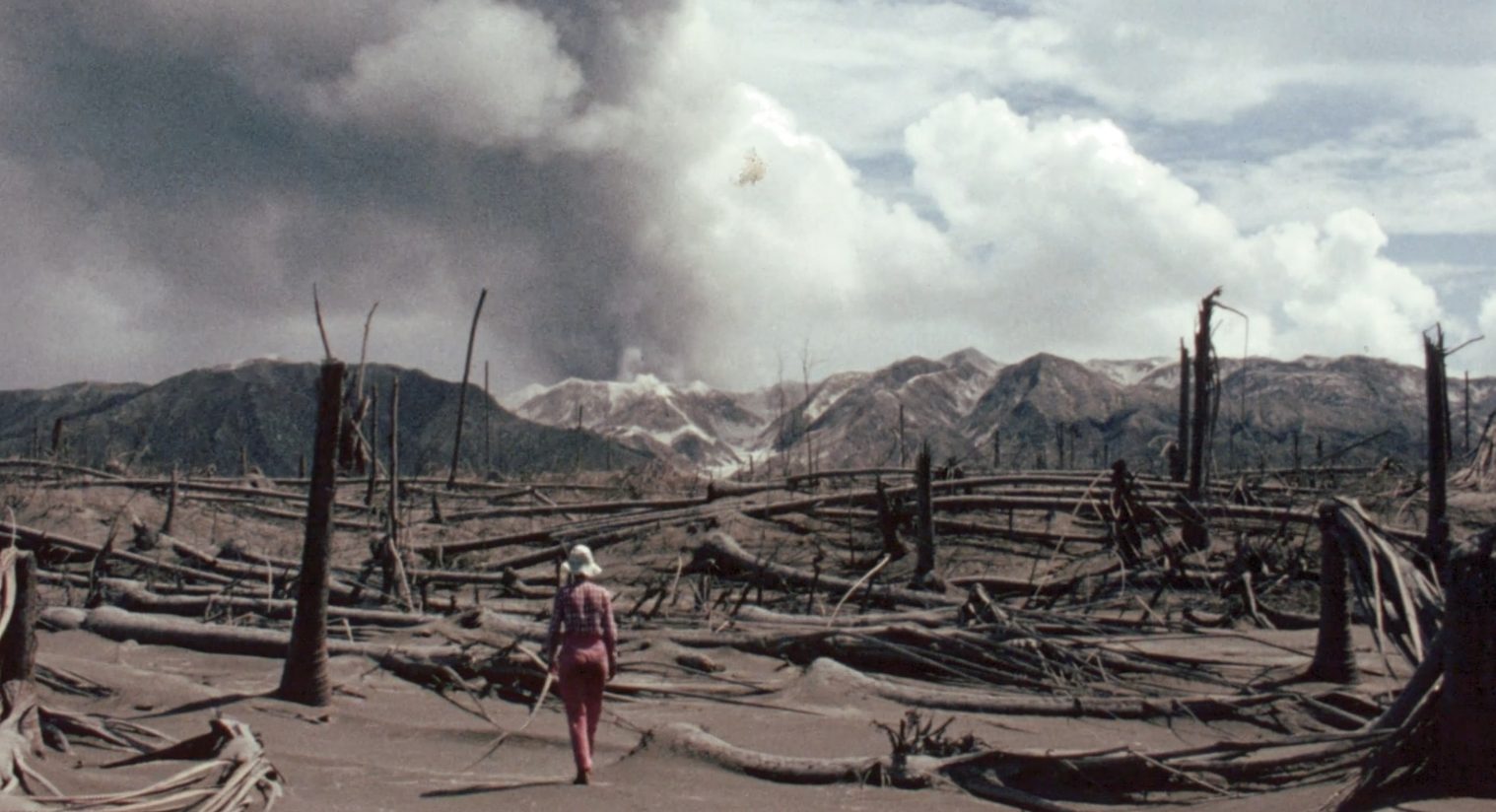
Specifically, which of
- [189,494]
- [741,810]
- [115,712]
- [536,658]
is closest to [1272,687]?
[741,810]

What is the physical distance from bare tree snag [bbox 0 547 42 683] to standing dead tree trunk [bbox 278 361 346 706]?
2332 mm

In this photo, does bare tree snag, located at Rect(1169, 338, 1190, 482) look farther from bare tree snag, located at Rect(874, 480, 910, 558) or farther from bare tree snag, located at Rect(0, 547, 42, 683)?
bare tree snag, located at Rect(0, 547, 42, 683)

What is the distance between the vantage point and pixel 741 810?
23.2 feet

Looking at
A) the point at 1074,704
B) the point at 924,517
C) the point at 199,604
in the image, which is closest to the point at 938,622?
the point at 1074,704

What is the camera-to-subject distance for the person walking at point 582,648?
25.3ft

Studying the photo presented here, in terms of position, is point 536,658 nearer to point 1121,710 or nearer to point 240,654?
point 240,654

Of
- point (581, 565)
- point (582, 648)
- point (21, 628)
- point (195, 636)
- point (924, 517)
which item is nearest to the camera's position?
point (21, 628)

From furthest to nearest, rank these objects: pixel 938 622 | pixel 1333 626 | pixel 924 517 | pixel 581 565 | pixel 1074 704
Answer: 1. pixel 924 517
2. pixel 938 622
3. pixel 1333 626
4. pixel 1074 704
5. pixel 581 565

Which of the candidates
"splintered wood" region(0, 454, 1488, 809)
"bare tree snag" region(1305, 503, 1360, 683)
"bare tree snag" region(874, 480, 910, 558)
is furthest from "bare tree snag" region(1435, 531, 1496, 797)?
"bare tree snag" region(874, 480, 910, 558)

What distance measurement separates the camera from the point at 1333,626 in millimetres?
8961

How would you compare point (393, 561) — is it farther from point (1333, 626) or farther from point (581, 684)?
point (1333, 626)

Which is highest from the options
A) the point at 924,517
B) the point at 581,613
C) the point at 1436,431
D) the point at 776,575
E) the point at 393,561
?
the point at 1436,431

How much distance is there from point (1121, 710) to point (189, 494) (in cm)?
2034

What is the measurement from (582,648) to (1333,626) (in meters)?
5.37
